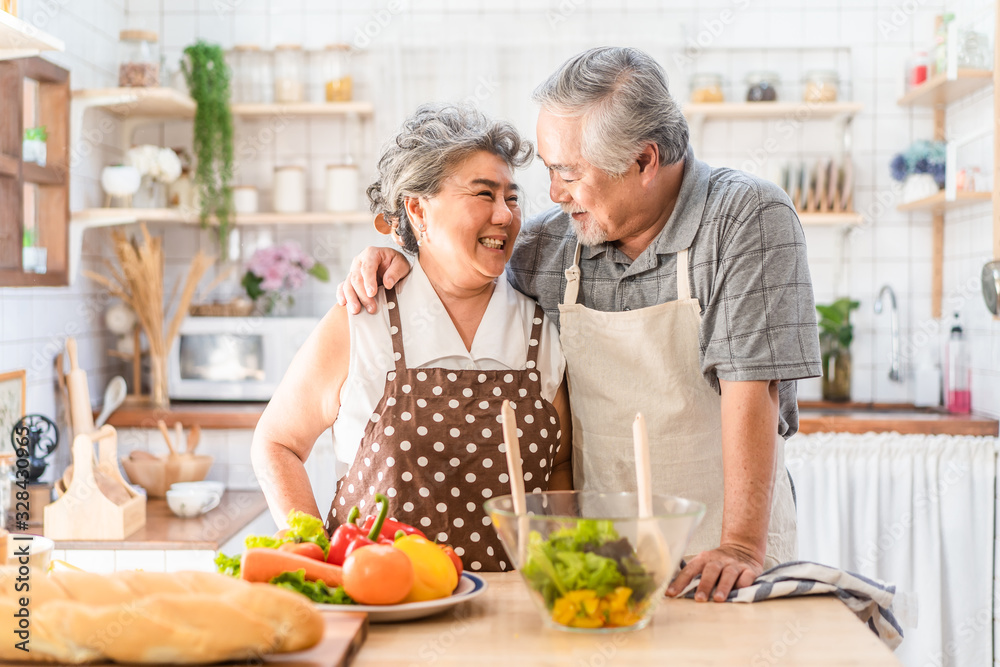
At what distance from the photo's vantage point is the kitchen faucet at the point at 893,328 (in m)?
3.55

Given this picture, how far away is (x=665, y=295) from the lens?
1517 millimetres

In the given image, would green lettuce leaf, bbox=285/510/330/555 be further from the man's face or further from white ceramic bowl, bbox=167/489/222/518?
white ceramic bowl, bbox=167/489/222/518

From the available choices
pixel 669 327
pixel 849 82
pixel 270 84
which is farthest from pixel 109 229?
pixel 849 82

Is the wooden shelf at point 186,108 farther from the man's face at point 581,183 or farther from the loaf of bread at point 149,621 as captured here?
the loaf of bread at point 149,621

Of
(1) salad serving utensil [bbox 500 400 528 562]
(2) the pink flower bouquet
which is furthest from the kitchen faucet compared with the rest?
(1) salad serving utensil [bbox 500 400 528 562]

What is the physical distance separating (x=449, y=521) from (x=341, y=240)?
2.51 metres

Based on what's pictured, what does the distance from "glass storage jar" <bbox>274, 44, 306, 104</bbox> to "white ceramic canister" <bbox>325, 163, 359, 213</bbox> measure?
0.32 m

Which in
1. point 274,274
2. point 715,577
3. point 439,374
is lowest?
point 715,577

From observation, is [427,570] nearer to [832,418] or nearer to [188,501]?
[188,501]

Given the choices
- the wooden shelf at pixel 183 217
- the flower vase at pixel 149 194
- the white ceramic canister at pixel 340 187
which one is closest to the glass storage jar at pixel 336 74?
the white ceramic canister at pixel 340 187

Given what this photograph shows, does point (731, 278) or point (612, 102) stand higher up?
point (612, 102)

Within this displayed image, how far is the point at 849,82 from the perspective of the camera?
3.65 metres

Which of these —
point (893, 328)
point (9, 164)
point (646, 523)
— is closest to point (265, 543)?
point (646, 523)

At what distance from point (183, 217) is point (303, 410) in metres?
2.20
